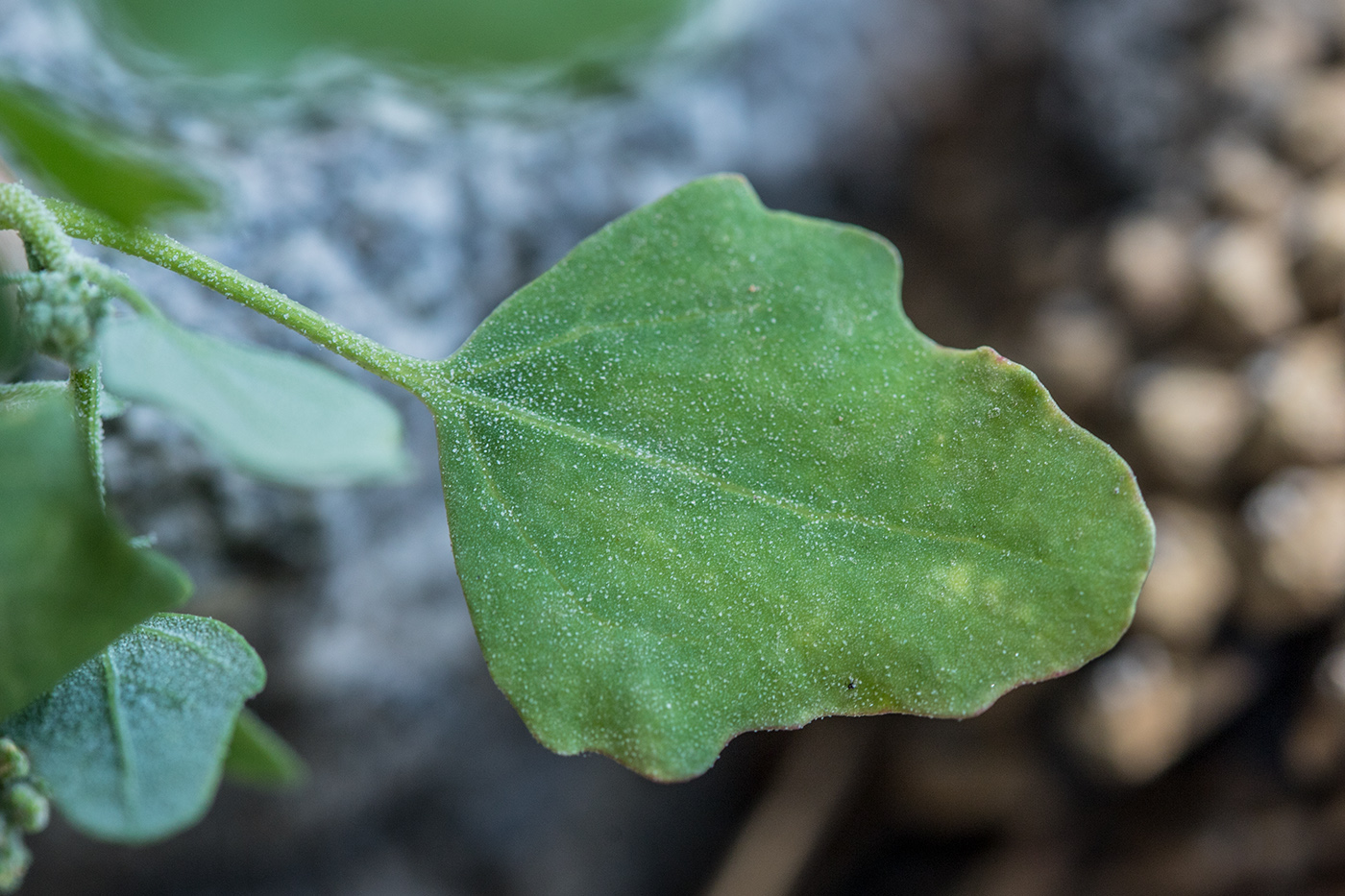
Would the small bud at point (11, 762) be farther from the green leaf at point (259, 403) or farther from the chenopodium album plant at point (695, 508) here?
the green leaf at point (259, 403)

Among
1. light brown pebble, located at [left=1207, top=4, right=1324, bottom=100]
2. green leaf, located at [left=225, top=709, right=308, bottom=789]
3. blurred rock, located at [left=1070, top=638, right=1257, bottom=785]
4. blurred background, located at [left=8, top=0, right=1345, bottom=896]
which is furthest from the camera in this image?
light brown pebble, located at [left=1207, top=4, right=1324, bottom=100]

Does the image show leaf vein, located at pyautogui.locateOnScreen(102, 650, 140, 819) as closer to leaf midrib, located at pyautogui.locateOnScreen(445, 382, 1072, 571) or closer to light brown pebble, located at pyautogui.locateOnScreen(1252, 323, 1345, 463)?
leaf midrib, located at pyautogui.locateOnScreen(445, 382, 1072, 571)

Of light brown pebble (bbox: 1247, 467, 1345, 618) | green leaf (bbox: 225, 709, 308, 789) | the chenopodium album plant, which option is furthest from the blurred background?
the chenopodium album plant

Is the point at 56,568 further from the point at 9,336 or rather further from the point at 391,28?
the point at 391,28

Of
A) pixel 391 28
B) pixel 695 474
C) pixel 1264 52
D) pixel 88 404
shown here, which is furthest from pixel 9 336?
pixel 1264 52

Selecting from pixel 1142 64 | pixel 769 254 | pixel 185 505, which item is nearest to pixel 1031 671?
pixel 769 254

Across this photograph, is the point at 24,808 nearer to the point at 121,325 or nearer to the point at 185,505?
the point at 121,325
